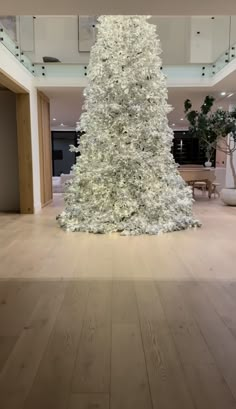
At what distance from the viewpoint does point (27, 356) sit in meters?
1.79

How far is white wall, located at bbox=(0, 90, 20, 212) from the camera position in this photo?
23.6 ft

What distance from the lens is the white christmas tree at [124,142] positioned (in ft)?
16.6

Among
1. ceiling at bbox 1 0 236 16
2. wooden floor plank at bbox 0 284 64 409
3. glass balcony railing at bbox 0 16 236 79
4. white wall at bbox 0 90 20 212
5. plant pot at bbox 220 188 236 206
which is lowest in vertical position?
wooden floor plank at bbox 0 284 64 409

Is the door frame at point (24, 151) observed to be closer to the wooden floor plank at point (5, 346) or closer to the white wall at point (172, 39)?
the white wall at point (172, 39)

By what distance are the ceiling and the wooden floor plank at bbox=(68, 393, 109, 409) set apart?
8.87 ft

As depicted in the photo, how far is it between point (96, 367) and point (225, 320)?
97 centimetres

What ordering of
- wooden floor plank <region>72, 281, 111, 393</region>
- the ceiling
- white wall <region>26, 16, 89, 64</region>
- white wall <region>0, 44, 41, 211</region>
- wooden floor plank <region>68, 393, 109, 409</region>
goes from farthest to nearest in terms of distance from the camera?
1. white wall <region>26, 16, 89, 64</region>
2. white wall <region>0, 44, 41, 211</region>
3. the ceiling
4. wooden floor plank <region>72, 281, 111, 393</region>
5. wooden floor plank <region>68, 393, 109, 409</region>

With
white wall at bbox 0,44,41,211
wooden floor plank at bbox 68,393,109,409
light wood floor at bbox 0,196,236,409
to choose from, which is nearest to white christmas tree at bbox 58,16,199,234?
light wood floor at bbox 0,196,236,409

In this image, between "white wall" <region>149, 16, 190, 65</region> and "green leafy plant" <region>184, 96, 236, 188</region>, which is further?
"white wall" <region>149, 16, 190, 65</region>

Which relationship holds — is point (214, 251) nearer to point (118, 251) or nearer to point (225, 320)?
point (118, 251)

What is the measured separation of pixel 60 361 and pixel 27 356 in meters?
0.19

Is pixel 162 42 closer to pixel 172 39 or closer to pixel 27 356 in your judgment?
pixel 172 39

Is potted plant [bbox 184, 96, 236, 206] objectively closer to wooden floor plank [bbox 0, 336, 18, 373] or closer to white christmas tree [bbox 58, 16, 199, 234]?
white christmas tree [bbox 58, 16, 199, 234]

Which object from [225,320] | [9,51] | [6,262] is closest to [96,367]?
[225,320]
